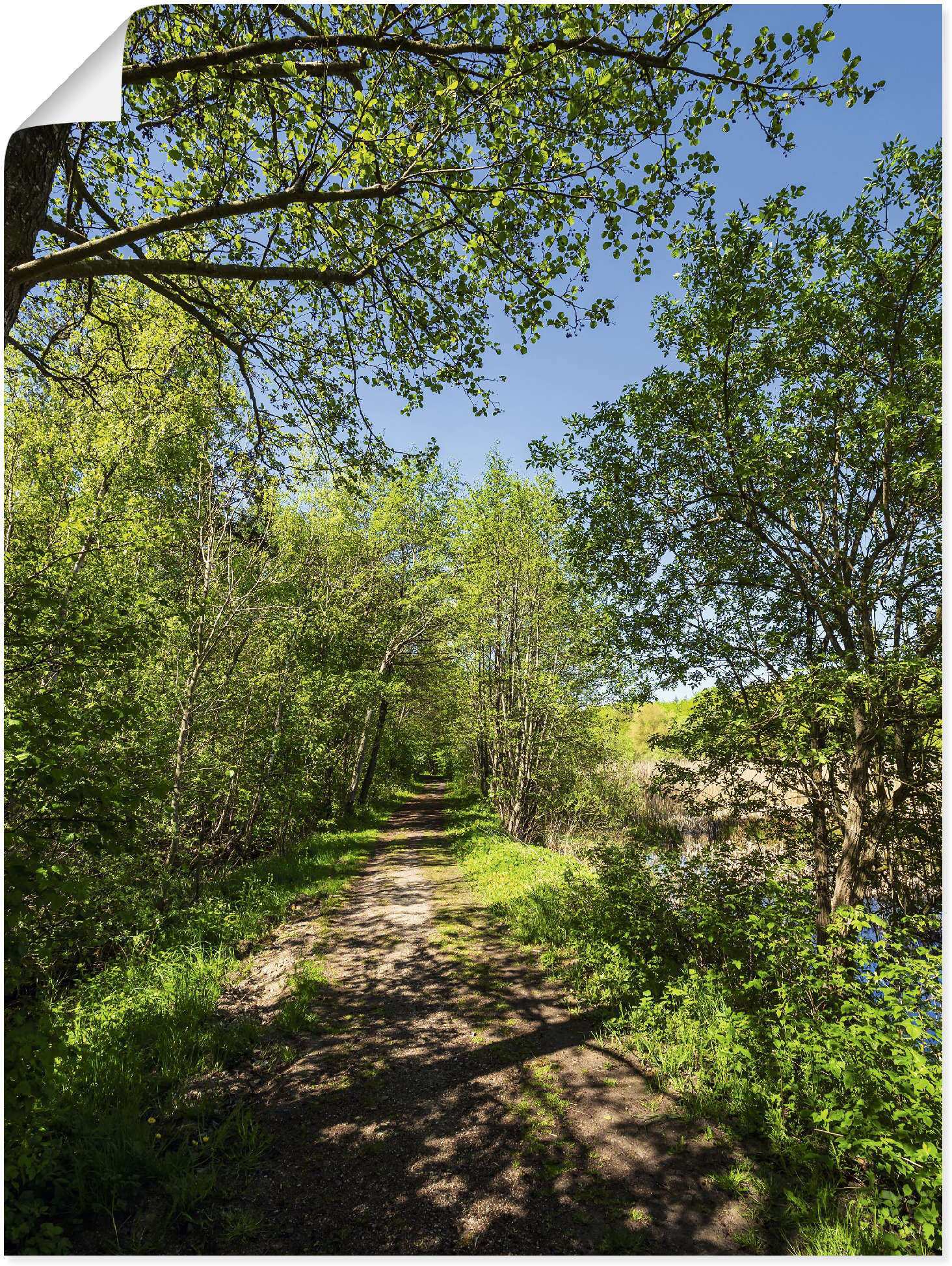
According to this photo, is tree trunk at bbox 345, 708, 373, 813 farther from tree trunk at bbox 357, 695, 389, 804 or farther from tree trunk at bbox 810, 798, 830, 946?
tree trunk at bbox 810, 798, 830, 946

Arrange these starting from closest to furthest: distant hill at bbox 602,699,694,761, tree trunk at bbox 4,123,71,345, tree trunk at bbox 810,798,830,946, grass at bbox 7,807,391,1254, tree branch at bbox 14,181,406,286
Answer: tree trunk at bbox 4,123,71,345 < grass at bbox 7,807,391,1254 < tree branch at bbox 14,181,406,286 < tree trunk at bbox 810,798,830,946 < distant hill at bbox 602,699,694,761

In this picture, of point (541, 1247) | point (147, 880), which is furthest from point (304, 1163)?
point (147, 880)

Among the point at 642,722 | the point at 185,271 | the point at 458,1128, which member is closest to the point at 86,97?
the point at 185,271

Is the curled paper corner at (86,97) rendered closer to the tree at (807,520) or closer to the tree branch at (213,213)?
the tree branch at (213,213)

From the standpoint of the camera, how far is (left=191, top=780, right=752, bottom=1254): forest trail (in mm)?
2830

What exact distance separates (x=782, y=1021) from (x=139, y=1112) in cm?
494

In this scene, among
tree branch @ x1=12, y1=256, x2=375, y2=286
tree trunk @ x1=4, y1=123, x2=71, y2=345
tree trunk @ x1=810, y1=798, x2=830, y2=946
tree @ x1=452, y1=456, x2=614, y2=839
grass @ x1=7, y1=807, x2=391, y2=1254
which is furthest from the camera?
tree @ x1=452, y1=456, x2=614, y2=839

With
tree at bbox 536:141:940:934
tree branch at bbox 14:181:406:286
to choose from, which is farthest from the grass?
tree at bbox 536:141:940:934

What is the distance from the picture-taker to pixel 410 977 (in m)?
6.05

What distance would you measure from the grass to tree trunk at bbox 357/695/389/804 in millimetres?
12291

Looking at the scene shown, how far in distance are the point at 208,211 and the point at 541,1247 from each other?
6.87 metres

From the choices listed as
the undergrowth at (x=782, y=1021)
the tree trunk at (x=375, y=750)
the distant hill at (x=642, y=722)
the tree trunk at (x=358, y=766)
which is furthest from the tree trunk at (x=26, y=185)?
the tree trunk at (x=375, y=750)

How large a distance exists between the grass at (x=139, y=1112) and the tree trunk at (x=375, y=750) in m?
12.3

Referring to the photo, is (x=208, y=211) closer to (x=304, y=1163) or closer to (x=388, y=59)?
(x=388, y=59)
